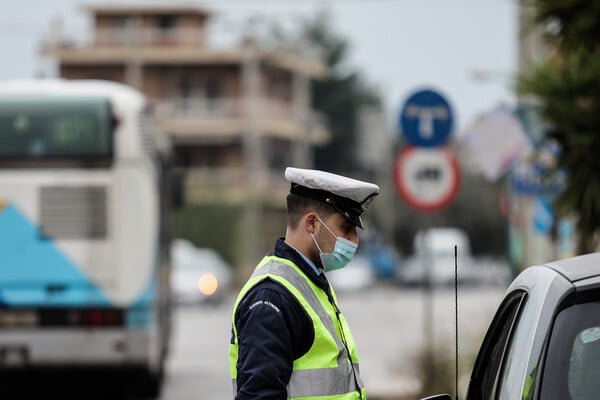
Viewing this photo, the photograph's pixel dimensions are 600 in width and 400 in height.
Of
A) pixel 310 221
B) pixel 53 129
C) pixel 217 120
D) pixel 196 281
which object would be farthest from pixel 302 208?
pixel 217 120

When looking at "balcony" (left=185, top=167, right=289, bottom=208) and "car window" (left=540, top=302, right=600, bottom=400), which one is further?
"balcony" (left=185, top=167, right=289, bottom=208)

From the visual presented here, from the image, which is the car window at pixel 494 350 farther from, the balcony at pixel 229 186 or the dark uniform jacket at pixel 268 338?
the balcony at pixel 229 186

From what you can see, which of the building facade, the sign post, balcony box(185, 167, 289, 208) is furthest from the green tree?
the building facade

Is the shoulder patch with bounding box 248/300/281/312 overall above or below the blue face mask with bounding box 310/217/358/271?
below

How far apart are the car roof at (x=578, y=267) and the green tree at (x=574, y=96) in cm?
483

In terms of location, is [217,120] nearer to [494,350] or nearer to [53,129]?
[53,129]

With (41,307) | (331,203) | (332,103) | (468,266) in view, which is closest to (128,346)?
(41,307)

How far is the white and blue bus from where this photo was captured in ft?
44.9

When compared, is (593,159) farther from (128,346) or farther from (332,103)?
(332,103)

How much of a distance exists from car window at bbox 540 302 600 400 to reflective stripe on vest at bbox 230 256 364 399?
2.45ft

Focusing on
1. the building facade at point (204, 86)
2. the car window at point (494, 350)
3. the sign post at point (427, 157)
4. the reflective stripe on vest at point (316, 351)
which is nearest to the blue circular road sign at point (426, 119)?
the sign post at point (427, 157)

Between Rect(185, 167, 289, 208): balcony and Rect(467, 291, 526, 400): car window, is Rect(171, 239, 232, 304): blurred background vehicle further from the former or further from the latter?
Rect(467, 291, 526, 400): car window

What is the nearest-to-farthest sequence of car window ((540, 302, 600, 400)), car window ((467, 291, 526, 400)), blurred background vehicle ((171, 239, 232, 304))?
1. car window ((540, 302, 600, 400))
2. car window ((467, 291, 526, 400))
3. blurred background vehicle ((171, 239, 232, 304))

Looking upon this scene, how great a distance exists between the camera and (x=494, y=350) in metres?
5.40
